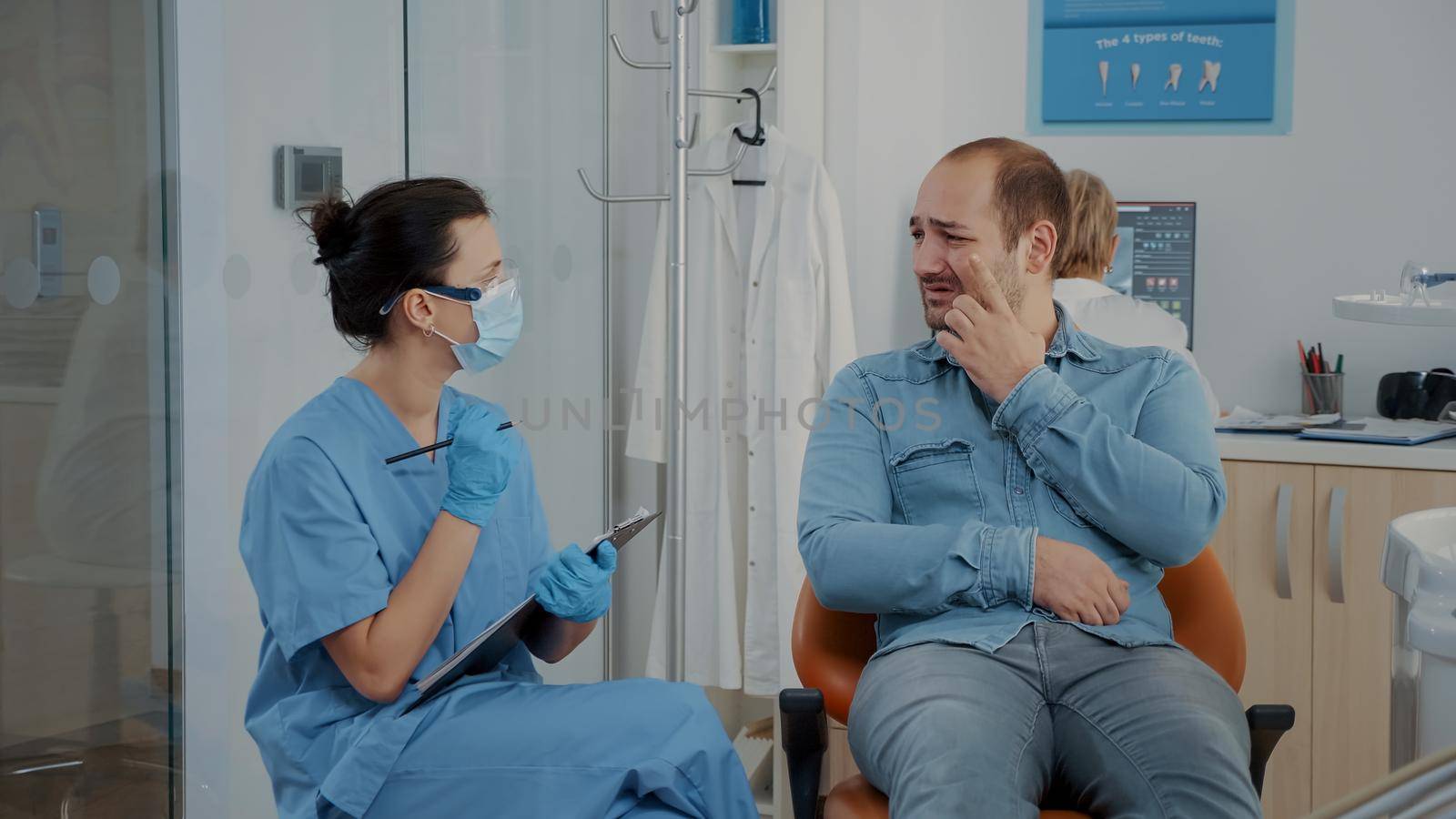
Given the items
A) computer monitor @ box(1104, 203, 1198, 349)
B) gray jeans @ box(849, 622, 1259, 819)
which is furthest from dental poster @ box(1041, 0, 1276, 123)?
gray jeans @ box(849, 622, 1259, 819)

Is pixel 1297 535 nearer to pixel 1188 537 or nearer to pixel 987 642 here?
pixel 1188 537

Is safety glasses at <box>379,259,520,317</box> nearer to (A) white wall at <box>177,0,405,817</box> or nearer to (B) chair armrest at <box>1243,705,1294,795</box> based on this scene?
(A) white wall at <box>177,0,405,817</box>

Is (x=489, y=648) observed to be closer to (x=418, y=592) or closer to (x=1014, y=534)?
(x=418, y=592)

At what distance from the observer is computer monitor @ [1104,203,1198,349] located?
3.04 m

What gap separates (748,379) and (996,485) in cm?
115

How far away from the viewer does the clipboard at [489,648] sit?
4.48ft

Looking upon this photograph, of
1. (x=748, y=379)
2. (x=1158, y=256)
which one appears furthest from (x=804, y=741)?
(x=1158, y=256)

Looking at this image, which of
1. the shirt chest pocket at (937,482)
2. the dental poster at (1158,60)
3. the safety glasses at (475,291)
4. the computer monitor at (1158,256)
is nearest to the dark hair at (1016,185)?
the shirt chest pocket at (937,482)

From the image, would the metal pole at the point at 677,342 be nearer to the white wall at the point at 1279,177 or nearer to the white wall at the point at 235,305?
the white wall at the point at 1279,177

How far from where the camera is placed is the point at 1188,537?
1640 mm

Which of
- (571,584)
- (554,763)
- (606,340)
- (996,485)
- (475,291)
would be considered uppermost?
(475,291)

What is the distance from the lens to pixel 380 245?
1.55 m

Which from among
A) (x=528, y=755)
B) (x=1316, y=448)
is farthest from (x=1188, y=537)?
(x=1316, y=448)

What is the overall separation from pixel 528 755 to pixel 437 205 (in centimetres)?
66
